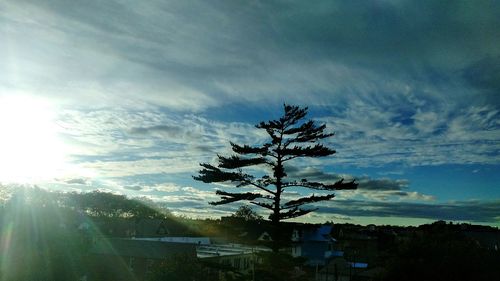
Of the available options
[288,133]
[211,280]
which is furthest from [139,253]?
[288,133]

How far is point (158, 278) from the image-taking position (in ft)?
86.3

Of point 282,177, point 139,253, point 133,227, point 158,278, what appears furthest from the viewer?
point 133,227

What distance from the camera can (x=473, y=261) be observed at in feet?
93.6

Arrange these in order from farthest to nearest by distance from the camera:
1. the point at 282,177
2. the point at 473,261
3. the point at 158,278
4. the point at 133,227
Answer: the point at 133,227 < the point at 473,261 < the point at 158,278 < the point at 282,177

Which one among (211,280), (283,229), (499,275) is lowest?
(211,280)

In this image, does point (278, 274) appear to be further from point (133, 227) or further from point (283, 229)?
point (133, 227)

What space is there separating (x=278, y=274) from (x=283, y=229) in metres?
2.72

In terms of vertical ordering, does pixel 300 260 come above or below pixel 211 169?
below

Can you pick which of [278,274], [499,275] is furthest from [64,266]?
[499,275]

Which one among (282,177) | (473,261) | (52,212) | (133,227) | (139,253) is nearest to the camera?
(282,177)

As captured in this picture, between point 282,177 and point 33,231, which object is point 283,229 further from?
point 33,231

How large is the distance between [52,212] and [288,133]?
69.1 ft

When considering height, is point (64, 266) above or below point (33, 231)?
below

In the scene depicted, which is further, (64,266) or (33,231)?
(33,231)
